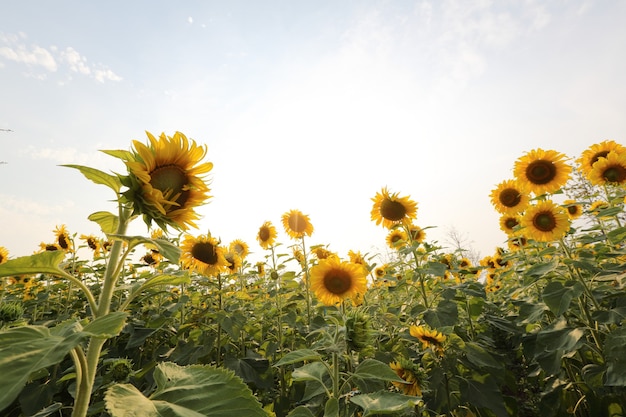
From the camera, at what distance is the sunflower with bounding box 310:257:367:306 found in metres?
3.16

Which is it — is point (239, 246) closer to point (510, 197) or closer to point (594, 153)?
point (510, 197)

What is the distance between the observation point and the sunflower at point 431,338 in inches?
106

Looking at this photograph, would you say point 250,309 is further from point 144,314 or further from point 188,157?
point 188,157

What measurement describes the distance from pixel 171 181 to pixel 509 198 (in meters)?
4.47

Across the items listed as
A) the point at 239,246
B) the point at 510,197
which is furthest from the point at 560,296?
the point at 239,246

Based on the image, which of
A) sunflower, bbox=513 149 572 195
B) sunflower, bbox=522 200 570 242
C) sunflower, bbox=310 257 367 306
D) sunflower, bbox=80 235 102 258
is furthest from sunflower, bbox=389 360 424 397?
sunflower, bbox=80 235 102 258

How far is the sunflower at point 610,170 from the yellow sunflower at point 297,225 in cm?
352

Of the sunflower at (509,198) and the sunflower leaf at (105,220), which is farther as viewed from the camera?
the sunflower at (509,198)

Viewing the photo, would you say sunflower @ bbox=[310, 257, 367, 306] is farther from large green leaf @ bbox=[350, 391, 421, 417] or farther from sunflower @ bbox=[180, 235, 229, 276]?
large green leaf @ bbox=[350, 391, 421, 417]

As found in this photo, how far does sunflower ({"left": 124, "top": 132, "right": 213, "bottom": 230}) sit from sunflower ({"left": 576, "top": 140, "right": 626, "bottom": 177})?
4427 millimetres

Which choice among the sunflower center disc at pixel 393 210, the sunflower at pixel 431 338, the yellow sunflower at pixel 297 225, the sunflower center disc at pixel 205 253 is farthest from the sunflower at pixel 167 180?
the yellow sunflower at pixel 297 225

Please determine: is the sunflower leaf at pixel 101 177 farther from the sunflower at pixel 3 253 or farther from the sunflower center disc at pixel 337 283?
the sunflower at pixel 3 253

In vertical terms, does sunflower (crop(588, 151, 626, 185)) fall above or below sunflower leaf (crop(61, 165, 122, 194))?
above

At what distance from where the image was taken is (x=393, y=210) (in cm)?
407
